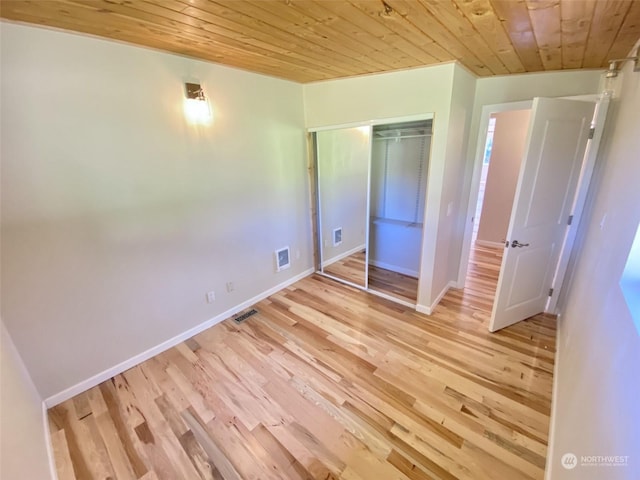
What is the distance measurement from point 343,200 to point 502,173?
9.15 feet

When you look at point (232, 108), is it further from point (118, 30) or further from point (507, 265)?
point (507, 265)

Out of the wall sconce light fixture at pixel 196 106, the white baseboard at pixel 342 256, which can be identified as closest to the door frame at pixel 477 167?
the white baseboard at pixel 342 256

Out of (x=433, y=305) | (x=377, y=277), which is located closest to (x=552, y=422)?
(x=433, y=305)

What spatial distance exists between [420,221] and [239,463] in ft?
10.5

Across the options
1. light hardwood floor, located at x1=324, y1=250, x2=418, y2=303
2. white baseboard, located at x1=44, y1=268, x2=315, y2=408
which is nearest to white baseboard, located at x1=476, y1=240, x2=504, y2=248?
light hardwood floor, located at x1=324, y1=250, x2=418, y2=303

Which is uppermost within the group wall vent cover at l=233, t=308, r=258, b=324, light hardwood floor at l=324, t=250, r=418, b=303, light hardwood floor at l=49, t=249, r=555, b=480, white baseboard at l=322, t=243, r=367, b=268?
white baseboard at l=322, t=243, r=367, b=268

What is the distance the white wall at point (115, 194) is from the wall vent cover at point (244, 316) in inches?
5.6

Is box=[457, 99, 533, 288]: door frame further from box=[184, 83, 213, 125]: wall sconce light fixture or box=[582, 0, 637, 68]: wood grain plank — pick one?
box=[184, 83, 213, 125]: wall sconce light fixture

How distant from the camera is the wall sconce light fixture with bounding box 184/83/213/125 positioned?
2.16m

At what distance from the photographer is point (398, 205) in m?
3.78

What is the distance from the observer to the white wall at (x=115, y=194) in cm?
159

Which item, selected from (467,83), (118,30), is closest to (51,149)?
(118,30)

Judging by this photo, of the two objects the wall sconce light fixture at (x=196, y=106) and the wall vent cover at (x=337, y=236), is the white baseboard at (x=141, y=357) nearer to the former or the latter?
the wall vent cover at (x=337, y=236)

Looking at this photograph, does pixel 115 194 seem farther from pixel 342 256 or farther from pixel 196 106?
pixel 342 256
